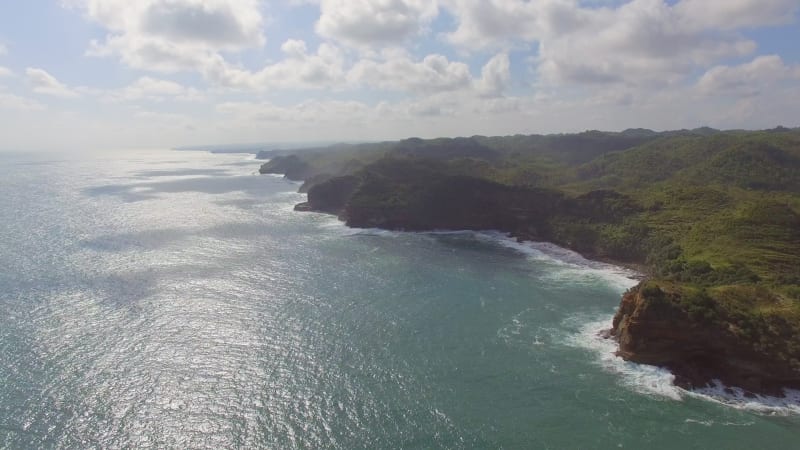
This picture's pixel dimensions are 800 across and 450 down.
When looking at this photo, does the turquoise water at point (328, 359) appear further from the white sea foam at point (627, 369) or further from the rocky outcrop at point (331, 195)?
the rocky outcrop at point (331, 195)

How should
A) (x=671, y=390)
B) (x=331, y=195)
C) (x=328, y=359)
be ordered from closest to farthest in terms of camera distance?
(x=671, y=390)
(x=328, y=359)
(x=331, y=195)

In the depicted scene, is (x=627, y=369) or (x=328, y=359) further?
(x=328, y=359)

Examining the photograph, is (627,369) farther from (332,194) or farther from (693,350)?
(332,194)

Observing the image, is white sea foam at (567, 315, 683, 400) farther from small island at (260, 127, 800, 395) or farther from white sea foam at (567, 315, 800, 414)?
small island at (260, 127, 800, 395)

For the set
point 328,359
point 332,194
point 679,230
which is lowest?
point 328,359

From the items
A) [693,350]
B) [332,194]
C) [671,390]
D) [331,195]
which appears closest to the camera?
[671,390]

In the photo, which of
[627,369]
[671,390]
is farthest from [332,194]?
[671,390]
